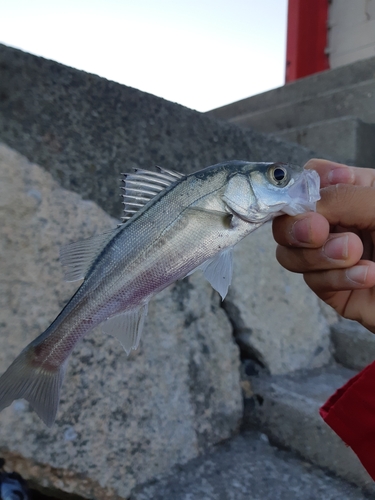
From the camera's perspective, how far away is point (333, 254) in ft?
3.49

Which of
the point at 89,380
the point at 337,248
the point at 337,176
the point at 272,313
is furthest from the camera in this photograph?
the point at 272,313

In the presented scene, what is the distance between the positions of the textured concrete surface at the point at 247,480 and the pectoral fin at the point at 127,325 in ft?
3.08

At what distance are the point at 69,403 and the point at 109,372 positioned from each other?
0.18 metres

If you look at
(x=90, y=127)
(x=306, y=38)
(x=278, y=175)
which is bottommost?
(x=278, y=175)

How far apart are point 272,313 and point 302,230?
4.26ft

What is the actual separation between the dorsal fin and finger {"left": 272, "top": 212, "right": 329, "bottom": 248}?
292 millimetres

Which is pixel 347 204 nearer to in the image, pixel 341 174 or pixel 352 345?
pixel 341 174

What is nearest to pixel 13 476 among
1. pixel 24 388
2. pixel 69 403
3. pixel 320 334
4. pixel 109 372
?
pixel 69 403

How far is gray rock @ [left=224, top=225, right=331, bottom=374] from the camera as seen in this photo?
215cm

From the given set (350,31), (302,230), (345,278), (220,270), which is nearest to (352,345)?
(345,278)

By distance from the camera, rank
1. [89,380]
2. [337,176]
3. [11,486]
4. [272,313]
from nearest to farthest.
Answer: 1. [337,176]
2. [11,486]
3. [89,380]
4. [272,313]

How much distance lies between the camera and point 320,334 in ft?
7.91

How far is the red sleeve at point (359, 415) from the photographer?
1325 mm

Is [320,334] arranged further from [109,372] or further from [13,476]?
[13,476]
